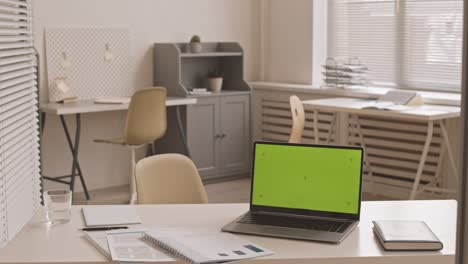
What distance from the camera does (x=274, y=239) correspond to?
2.27 meters

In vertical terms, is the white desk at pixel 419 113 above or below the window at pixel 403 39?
below

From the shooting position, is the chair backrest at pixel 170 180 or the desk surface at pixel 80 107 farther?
the desk surface at pixel 80 107

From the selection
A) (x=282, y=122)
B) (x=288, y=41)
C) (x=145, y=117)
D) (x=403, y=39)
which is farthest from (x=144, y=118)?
(x=403, y=39)

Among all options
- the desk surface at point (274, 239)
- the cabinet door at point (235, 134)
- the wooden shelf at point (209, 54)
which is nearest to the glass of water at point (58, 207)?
the desk surface at point (274, 239)

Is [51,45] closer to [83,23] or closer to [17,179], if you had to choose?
[83,23]

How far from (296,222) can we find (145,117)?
3268 mm

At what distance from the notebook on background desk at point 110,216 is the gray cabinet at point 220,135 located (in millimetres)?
3898

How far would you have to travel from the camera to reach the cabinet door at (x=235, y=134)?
685 cm

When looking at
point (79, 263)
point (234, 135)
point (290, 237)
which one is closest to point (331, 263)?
point (290, 237)

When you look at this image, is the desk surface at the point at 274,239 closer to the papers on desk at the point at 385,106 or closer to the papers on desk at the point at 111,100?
the papers on desk at the point at 385,106

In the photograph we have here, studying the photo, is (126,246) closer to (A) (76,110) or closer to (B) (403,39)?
(A) (76,110)

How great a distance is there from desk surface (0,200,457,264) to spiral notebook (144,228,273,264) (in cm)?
5

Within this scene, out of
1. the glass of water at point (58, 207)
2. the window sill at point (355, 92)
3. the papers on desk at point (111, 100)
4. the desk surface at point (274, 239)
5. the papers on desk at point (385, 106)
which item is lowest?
the desk surface at point (274, 239)

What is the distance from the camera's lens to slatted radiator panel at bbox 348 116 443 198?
585 centimetres
